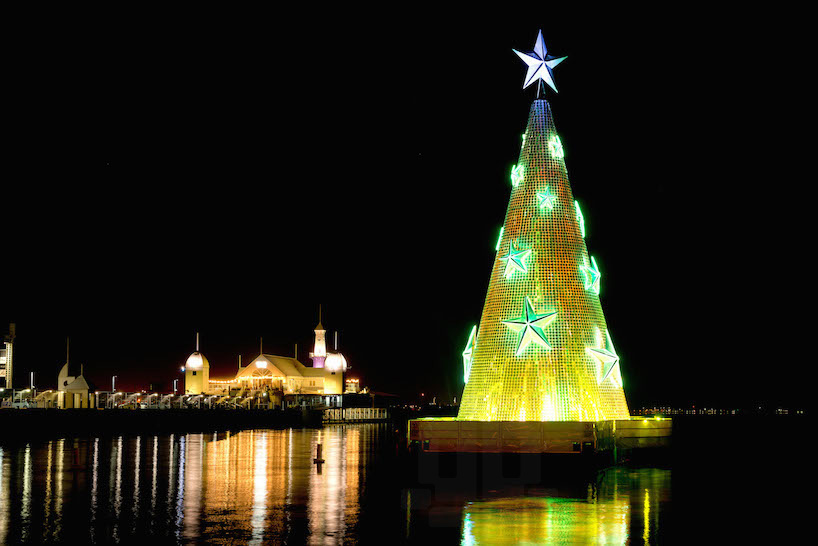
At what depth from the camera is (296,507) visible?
19062 millimetres

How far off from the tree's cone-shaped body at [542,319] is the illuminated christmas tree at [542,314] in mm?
33

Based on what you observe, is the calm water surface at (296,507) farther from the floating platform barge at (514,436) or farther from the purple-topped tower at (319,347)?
the purple-topped tower at (319,347)

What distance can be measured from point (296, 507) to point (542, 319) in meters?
13.3

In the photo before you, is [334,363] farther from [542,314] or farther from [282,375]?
[542,314]

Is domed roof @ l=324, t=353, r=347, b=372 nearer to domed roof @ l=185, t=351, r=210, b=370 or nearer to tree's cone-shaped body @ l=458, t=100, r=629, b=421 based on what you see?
domed roof @ l=185, t=351, r=210, b=370

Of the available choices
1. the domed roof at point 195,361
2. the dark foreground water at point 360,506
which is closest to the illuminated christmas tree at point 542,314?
the dark foreground water at point 360,506

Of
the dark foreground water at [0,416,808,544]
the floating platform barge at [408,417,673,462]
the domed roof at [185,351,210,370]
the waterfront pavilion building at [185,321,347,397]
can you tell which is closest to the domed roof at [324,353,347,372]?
the waterfront pavilion building at [185,321,347,397]

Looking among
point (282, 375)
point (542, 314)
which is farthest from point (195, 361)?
point (542, 314)

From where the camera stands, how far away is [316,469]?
96.3 feet

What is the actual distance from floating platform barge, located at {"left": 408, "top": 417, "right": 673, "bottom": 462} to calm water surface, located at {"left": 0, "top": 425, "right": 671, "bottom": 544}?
4.09ft

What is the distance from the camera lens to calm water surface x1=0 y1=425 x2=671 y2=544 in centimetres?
1558

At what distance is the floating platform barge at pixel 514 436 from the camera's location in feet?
89.3

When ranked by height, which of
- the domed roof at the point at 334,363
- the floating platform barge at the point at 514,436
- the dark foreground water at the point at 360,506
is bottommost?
the dark foreground water at the point at 360,506

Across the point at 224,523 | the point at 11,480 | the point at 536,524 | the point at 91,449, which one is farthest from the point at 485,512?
the point at 91,449
